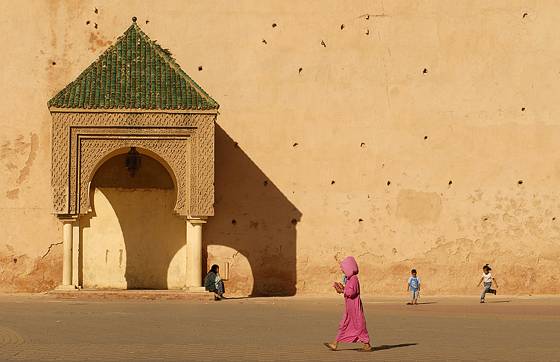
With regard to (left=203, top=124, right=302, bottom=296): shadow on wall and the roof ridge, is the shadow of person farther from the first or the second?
(left=203, top=124, right=302, bottom=296): shadow on wall

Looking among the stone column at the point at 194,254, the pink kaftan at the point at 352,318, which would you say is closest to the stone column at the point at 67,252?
the stone column at the point at 194,254

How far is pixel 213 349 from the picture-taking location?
11031mm

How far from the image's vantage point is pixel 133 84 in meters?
19.8

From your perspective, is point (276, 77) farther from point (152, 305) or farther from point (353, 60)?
point (152, 305)

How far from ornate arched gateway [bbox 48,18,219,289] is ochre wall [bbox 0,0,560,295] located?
5.07 feet

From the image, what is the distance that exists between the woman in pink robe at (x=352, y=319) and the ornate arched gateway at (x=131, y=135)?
329 inches

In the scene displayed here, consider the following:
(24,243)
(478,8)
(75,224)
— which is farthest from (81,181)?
(478,8)

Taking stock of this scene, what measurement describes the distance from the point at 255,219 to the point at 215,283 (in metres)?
1.97

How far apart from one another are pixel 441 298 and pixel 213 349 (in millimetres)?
10860

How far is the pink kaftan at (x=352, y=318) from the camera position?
11.2m

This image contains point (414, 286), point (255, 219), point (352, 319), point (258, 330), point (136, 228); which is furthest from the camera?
point (255, 219)

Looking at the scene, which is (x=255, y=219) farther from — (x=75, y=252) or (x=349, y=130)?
(x=75, y=252)

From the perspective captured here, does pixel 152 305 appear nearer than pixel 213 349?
No

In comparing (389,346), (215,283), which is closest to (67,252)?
(215,283)
